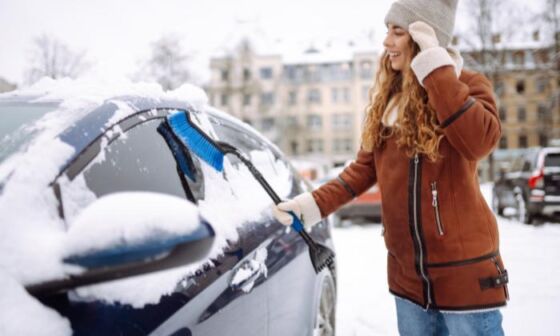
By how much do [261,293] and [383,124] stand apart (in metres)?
0.82

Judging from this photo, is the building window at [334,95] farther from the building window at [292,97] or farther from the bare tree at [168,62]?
the bare tree at [168,62]

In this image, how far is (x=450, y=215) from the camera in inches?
64.2

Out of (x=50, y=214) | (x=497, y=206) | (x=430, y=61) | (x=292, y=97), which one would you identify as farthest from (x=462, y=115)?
(x=292, y=97)

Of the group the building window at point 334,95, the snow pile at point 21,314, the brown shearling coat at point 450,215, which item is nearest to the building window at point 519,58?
the building window at point 334,95

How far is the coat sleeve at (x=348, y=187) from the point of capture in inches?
80.7

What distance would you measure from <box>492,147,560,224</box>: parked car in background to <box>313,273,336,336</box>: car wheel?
7.44 m

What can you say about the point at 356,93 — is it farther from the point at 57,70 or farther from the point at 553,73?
the point at 57,70

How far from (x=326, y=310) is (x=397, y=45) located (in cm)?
174

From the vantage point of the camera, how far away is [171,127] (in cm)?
180

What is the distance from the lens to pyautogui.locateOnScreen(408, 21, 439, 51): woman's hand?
1.62 metres

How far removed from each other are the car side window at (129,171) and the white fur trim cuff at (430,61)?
Answer: 0.92 m

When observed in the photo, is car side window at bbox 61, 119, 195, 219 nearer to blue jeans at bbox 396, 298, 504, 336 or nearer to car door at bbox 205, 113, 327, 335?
car door at bbox 205, 113, 327, 335

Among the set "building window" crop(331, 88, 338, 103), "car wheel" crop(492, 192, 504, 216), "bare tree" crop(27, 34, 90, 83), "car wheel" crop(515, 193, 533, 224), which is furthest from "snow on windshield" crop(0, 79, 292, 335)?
"building window" crop(331, 88, 338, 103)

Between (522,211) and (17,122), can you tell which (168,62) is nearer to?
(522,211)
